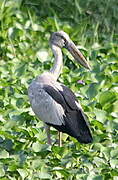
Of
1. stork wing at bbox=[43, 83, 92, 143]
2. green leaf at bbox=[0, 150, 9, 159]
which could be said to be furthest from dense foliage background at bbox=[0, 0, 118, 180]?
stork wing at bbox=[43, 83, 92, 143]

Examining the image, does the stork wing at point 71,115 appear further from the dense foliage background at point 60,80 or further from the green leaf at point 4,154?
the green leaf at point 4,154

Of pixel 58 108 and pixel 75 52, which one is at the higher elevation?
pixel 75 52

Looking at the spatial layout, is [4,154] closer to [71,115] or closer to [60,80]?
[71,115]

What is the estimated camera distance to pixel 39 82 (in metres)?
4.94

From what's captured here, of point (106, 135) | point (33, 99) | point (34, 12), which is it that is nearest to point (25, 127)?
point (33, 99)

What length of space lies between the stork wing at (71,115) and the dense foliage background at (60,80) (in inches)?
5.2

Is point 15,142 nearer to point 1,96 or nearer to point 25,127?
point 25,127

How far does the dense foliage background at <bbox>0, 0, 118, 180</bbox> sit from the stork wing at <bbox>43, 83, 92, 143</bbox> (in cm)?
13

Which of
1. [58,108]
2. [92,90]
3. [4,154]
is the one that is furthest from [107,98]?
[4,154]

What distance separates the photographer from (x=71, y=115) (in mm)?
4621

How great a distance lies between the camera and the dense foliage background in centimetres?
440

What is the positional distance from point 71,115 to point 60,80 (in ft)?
4.71

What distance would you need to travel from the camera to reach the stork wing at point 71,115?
4.51 m

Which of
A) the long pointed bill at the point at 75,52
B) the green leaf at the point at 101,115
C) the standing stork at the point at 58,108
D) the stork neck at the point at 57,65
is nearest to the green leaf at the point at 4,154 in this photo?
the standing stork at the point at 58,108
